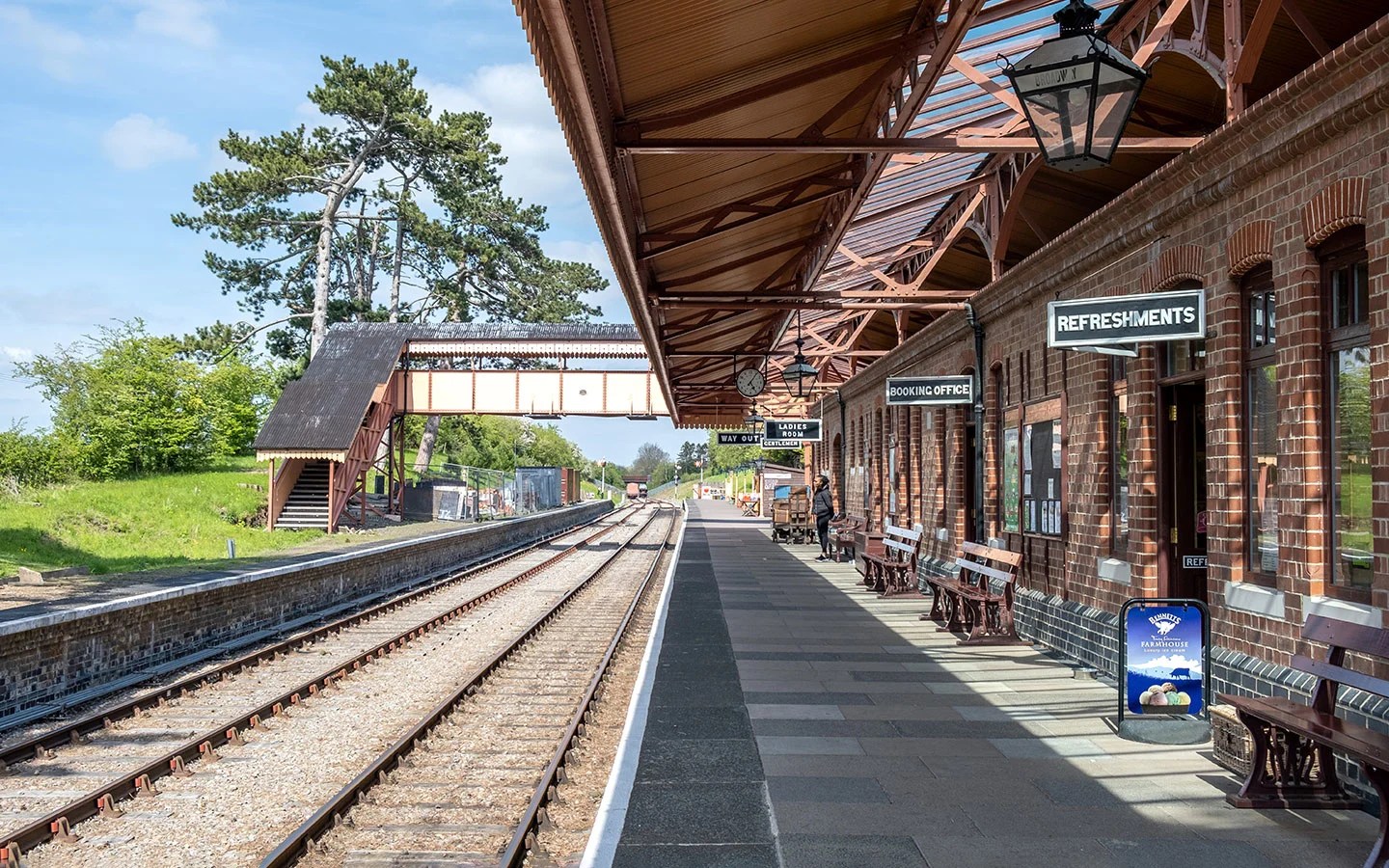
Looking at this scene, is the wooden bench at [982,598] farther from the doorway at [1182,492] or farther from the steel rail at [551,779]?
the steel rail at [551,779]

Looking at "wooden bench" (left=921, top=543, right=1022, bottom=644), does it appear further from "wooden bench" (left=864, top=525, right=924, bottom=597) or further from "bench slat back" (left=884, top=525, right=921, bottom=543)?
"wooden bench" (left=864, top=525, right=924, bottom=597)

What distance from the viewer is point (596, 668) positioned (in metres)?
12.0

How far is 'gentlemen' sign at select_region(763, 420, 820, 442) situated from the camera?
24750 mm

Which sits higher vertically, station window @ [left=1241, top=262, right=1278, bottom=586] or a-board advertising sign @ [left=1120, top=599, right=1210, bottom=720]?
station window @ [left=1241, top=262, right=1278, bottom=586]

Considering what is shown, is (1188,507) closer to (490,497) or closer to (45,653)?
(45,653)

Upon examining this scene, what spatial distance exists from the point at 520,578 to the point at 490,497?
2531cm

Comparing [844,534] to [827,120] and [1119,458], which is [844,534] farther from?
[827,120]

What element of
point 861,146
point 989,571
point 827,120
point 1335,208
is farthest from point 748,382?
point 1335,208

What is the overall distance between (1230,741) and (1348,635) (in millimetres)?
1379

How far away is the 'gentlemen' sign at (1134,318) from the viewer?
7.76m

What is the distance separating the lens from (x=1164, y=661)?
24.3 feet

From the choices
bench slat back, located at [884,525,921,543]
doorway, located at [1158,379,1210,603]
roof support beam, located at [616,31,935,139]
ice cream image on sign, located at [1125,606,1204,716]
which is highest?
roof support beam, located at [616,31,935,139]

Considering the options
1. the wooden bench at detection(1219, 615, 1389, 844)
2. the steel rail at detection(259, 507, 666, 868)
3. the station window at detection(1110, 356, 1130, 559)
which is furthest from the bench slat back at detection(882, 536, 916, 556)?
the wooden bench at detection(1219, 615, 1389, 844)

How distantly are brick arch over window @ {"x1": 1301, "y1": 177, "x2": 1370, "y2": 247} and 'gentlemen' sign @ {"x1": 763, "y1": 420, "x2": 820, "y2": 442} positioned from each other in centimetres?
1806
